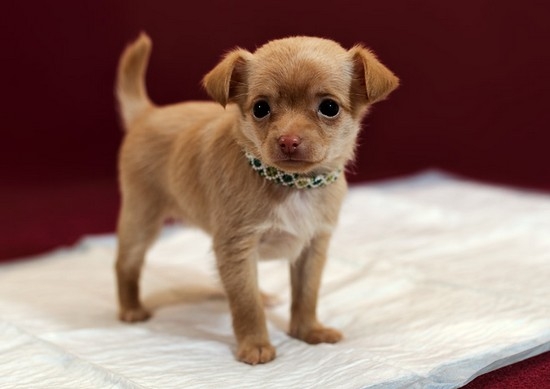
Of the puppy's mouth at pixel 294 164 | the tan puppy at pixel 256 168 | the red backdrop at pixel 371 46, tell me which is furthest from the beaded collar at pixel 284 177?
the red backdrop at pixel 371 46

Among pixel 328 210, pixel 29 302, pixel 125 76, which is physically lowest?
pixel 29 302

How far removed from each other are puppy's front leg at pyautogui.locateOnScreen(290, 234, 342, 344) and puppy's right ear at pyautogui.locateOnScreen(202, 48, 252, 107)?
60 cm

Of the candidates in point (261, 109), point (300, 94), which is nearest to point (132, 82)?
point (261, 109)

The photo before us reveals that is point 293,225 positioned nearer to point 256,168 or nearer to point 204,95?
point 256,168

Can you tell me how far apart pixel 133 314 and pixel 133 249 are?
0.84 feet

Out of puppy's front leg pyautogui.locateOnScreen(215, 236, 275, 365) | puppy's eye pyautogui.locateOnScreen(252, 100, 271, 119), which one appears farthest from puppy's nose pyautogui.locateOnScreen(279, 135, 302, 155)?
puppy's front leg pyautogui.locateOnScreen(215, 236, 275, 365)

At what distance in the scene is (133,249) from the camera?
286 centimetres

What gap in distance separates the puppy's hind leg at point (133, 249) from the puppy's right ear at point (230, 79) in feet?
2.30

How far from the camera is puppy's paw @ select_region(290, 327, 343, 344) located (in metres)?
2.56

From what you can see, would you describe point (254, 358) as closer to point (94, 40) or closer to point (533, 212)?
point (533, 212)

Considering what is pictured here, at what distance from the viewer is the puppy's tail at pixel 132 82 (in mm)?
2988

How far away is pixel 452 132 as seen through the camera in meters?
5.27

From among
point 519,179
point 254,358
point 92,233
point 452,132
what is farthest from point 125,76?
point 519,179

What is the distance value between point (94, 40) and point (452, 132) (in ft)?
8.37
